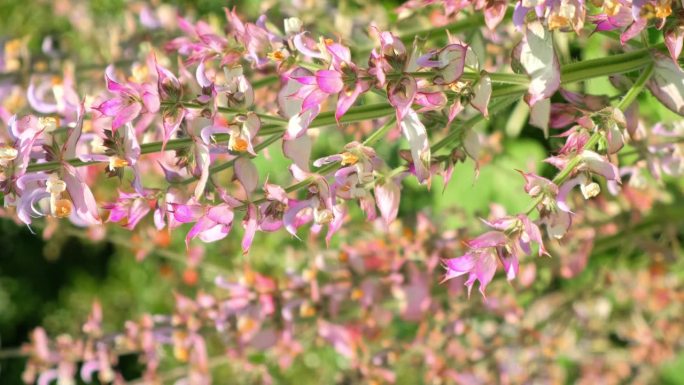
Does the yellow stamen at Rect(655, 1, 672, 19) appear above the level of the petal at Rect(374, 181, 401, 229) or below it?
above

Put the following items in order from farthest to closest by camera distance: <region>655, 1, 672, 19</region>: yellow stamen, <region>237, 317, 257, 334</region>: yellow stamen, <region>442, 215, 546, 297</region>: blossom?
1. <region>237, 317, 257, 334</region>: yellow stamen
2. <region>442, 215, 546, 297</region>: blossom
3. <region>655, 1, 672, 19</region>: yellow stamen

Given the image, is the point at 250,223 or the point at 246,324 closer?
the point at 250,223

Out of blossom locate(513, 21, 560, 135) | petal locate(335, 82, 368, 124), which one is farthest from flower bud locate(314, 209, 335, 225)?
blossom locate(513, 21, 560, 135)

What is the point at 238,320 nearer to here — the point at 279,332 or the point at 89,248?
the point at 279,332

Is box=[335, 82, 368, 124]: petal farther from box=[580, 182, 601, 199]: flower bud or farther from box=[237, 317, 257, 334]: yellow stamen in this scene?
box=[237, 317, 257, 334]: yellow stamen

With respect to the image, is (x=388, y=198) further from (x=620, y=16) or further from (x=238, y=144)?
(x=620, y=16)

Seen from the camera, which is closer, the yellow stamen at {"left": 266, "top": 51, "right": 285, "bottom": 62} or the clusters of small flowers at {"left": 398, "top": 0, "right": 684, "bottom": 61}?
the clusters of small flowers at {"left": 398, "top": 0, "right": 684, "bottom": 61}

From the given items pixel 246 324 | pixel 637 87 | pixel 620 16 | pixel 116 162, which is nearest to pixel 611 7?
pixel 620 16

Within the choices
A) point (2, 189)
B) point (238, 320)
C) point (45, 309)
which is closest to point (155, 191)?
point (2, 189)
